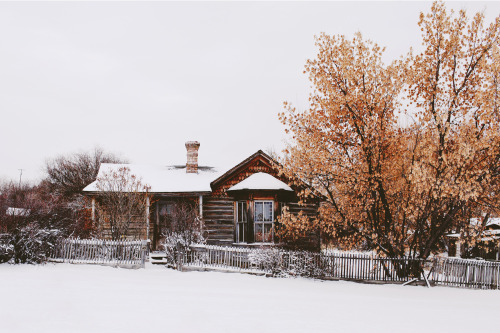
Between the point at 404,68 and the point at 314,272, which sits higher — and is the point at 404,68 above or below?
above

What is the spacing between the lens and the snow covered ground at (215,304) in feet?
32.1

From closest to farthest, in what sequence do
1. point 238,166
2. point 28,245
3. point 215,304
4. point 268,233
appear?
point 215,304 → point 28,245 → point 268,233 → point 238,166

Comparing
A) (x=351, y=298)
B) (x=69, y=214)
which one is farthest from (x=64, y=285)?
(x=351, y=298)

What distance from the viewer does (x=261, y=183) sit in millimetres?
21609

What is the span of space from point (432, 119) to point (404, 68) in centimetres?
247

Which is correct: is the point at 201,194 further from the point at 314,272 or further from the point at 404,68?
the point at 404,68

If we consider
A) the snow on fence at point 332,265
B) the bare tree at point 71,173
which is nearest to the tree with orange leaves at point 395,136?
the snow on fence at point 332,265

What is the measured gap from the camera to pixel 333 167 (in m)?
17.5

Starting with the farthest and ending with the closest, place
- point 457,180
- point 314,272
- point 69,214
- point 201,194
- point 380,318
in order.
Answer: point 201,194 < point 69,214 < point 314,272 < point 457,180 < point 380,318

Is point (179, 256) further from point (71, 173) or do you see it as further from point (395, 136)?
point (71, 173)

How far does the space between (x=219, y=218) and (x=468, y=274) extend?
12462 mm

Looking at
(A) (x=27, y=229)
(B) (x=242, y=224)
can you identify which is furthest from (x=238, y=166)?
(A) (x=27, y=229)

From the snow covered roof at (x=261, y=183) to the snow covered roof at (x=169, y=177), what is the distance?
6.15ft

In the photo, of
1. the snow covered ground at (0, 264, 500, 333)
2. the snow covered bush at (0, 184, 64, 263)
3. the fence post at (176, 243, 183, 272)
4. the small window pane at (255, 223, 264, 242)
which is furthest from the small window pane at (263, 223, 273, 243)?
the snow covered bush at (0, 184, 64, 263)
